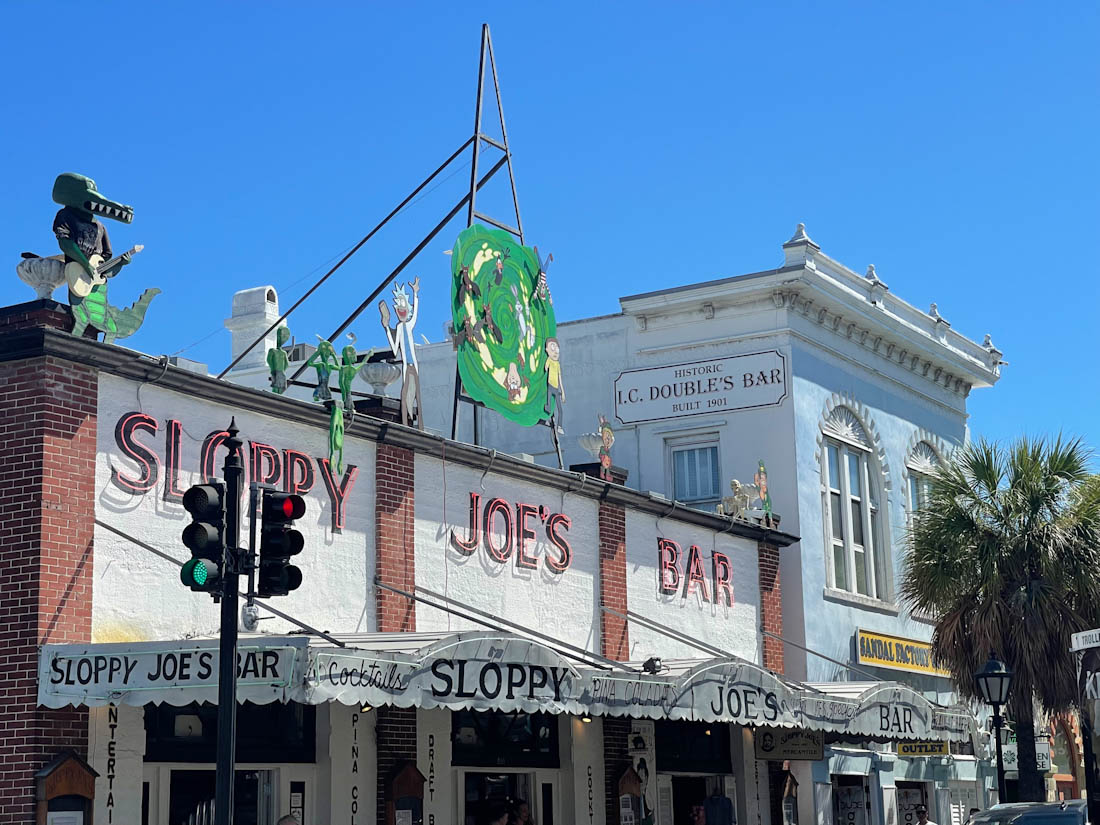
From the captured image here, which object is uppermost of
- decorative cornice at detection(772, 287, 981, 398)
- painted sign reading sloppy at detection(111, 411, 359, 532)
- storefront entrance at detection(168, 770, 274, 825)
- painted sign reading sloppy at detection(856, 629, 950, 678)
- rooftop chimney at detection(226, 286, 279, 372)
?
rooftop chimney at detection(226, 286, 279, 372)

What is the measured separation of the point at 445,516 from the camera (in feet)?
64.9

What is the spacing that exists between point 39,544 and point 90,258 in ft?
9.91

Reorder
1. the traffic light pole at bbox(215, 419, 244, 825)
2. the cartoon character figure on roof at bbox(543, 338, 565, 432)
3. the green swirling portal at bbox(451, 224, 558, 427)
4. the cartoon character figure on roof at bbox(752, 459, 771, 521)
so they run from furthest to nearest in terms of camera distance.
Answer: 1. the cartoon character figure on roof at bbox(752, 459, 771, 521)
2. the cartoon character figure on roof at bbox(543, 338, 565, 432)
3. the green swirling portal at bbox(451, 224, 558, 427)
4. the traffic light pole at bbox(215, 419, 244, 825)

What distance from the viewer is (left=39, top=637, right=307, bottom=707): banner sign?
1345cm

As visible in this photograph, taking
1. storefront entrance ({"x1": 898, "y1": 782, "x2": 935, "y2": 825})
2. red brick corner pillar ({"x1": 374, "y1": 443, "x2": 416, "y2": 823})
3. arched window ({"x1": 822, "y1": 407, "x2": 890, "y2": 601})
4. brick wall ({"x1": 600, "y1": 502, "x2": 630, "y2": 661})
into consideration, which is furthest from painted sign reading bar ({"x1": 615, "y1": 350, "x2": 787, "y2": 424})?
red brick corner pillar ({"x1": 374, "y1": 443, "x2": 416, "y2": 823})

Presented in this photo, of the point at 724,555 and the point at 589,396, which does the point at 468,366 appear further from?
the point at 589,396

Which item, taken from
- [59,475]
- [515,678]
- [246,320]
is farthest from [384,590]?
[246,320]

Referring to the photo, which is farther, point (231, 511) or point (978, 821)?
point (978, 821)

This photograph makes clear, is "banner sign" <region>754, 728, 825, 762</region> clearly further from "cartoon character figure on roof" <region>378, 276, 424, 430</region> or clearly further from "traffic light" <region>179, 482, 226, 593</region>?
"traffic light" <region>179, 482, 226, 593</region>

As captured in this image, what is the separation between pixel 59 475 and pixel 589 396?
17909mm

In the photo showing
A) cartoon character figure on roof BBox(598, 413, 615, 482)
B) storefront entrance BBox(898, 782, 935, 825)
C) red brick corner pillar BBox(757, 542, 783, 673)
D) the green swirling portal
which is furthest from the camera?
storefront entrance BBox(898, 782, 935, 825)

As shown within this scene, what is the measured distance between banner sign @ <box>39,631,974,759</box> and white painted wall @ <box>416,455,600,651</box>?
3211 mm

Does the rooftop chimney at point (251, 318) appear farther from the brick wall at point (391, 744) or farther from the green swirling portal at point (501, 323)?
the brick wall at point (391, 744)

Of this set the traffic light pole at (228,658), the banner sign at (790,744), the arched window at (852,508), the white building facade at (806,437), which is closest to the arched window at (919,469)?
the white building facade at (806,437)
